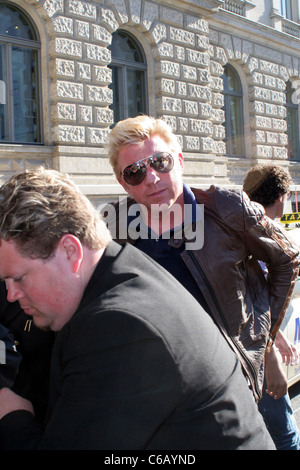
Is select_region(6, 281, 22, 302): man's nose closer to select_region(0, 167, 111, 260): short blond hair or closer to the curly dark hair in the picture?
select_region(0, 167, 111, 260): short blond hair

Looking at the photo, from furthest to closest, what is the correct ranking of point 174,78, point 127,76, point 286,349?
point 174,78
point 127,76
point 286,349

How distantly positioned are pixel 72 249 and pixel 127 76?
11.2m

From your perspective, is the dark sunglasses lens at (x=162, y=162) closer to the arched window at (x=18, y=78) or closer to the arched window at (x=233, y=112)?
the arched window at (x=18, y=78)

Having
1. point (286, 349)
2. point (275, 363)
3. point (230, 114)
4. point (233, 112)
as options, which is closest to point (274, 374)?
point (275, 363)

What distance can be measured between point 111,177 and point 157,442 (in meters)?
9.59

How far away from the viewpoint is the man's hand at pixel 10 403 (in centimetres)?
140

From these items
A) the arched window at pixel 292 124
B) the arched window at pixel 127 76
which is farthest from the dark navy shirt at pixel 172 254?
the arched window at pixel 292 124

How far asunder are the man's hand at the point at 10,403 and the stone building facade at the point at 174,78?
328 inches

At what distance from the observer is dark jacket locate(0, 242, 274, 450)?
1.16 metres

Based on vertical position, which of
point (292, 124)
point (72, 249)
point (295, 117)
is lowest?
point (72, 249)

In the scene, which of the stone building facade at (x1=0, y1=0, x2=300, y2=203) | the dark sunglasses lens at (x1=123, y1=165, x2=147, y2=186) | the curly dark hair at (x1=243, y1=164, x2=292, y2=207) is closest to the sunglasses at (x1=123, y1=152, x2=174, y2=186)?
the dark sunglasses lens at (x1=123, y1=165, x2=147, y2=186)

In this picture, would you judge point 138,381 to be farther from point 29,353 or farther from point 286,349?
point 286,349

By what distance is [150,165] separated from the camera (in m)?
2.36
